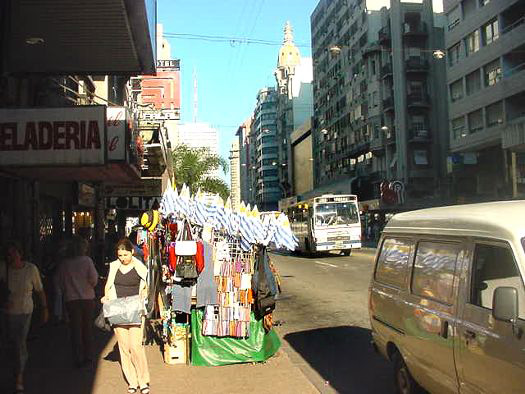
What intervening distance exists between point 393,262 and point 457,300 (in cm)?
147

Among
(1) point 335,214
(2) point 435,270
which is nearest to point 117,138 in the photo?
(2) point 435,270

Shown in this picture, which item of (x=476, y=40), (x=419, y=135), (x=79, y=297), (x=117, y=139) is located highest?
(x=476, y=40)

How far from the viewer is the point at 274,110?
154m

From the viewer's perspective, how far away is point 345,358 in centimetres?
808

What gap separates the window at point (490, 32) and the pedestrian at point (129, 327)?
3656cm

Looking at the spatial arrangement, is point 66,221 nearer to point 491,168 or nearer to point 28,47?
point 28,47

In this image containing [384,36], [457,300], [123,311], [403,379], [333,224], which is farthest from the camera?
[384,36]

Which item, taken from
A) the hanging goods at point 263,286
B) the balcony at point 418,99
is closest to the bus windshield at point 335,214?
the hanging goods at point 263,286

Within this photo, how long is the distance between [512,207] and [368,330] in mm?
5839

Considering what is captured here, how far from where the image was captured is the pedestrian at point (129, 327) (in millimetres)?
6262

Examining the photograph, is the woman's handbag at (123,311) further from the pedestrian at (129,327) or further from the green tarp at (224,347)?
the green tarp at (224,347)

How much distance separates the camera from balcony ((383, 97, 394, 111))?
59628 millimetres

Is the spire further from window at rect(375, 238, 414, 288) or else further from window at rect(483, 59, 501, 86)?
window at rect(375, 238, 414, 288)

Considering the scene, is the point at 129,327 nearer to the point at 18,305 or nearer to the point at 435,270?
the point at 18,305
